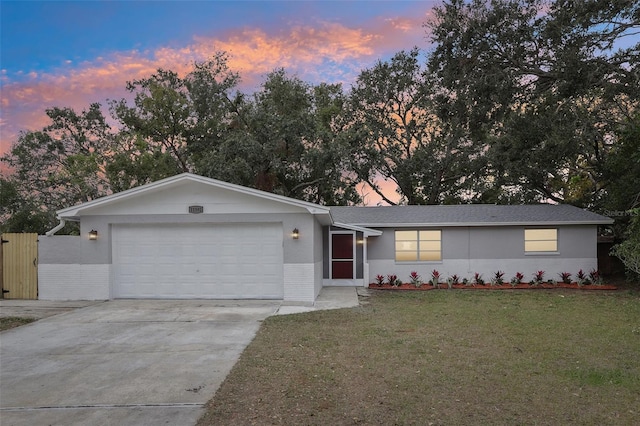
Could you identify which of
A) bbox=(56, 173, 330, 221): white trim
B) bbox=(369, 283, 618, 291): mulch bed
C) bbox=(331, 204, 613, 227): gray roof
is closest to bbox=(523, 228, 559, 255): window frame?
bbox=(331, 204, 613, 227): gray roof

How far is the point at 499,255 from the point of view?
15.8m

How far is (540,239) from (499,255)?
5.74 feet

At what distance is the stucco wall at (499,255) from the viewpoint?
15.7m

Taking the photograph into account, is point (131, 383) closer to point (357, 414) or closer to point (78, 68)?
point (357, 414)

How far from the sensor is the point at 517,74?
15.5m

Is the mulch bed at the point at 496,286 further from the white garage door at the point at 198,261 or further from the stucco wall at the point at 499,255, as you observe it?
the white garage door at the point at 198,261

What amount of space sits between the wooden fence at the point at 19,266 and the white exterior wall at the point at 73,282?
272 millimetres

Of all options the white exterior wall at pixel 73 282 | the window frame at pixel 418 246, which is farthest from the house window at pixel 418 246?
the white exterior wall at pixel 73 282

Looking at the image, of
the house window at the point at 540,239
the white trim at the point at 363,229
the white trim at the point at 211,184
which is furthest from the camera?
the house window at the point at 540,239

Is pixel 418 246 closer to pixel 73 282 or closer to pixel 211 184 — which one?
pixel 211 184

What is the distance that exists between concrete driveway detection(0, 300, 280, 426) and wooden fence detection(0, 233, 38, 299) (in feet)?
10.2

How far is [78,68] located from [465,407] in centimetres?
1641

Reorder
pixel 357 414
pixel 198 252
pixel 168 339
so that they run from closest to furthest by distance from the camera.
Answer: pixel 357 414 → pixel 168 339 → pixel 198 252

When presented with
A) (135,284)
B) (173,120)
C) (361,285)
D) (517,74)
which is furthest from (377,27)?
(173,120)
